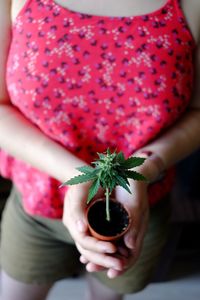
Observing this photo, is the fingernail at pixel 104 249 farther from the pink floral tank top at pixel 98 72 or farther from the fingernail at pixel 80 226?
the pink floral tank top at pixel 98 72

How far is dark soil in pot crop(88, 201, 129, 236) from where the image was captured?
1.96 feet

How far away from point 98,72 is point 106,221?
244 mm

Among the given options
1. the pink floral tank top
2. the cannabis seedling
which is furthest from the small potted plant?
the pink floral tank top

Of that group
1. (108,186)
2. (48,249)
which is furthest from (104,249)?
(48,249)

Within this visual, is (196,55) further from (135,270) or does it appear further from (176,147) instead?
(135,270)

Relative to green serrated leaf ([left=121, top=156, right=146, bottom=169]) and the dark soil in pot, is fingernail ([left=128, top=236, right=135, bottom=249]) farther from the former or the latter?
green serrated leaf ([left=121, top=156, right=146, bottom=169])

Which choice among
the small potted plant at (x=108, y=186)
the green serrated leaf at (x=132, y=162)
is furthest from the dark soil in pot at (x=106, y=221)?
the green serrated leaf at (x=132, y=162)

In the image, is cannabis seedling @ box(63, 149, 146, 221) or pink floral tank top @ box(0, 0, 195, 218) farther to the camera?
pink floral tank top @ box(0, 0, 195, 218)

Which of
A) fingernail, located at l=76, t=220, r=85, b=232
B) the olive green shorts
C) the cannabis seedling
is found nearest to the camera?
the cannabis seedling

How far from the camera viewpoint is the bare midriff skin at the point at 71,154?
63cm

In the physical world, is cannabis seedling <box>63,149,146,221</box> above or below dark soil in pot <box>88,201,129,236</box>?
above

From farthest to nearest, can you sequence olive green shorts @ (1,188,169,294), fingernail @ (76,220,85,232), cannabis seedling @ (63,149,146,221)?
olive green shorts @ (1,188,169,294)
fingernail @ (76,220,85,232)
cannabis seedling @ (63,149,146,221)

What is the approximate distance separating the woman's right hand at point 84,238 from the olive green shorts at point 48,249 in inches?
6.0

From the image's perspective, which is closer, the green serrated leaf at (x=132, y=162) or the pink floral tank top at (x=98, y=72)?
the green serrated leaf at (x=132, y=162)
